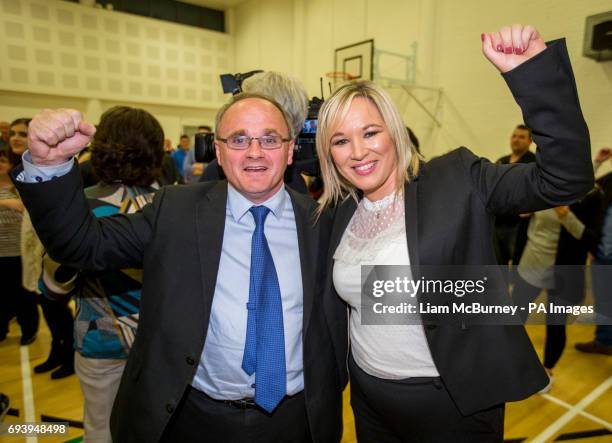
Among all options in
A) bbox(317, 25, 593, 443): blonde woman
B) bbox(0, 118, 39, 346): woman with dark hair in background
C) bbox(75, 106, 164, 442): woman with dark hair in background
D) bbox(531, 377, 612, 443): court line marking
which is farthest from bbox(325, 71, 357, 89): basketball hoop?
bbox(317, 25, 593, 443): blonde woman

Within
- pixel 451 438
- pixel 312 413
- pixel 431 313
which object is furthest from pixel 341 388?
pixel 431 313

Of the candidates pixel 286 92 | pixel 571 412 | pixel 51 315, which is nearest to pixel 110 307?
pixel 286 92

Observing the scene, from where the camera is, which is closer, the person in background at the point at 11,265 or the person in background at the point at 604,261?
the person in background at the point at 604,261

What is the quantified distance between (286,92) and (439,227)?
3.35 feet

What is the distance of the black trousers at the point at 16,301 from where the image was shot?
3.62 metres

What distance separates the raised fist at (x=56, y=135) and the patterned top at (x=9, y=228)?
266 cm

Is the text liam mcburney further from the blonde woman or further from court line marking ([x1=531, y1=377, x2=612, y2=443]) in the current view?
court line marking ([x1=531, y1=377, x2=612, y2=443])

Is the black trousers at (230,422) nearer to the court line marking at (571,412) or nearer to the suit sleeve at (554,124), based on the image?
the suit sleeve at (554,124)

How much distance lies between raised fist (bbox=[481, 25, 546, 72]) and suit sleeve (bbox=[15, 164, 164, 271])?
120 centimetres

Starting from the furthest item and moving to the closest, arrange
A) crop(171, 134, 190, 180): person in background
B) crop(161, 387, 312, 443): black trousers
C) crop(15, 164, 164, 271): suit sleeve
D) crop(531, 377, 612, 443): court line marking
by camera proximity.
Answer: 1. crop(171, 134, 190, 180): person in background
2. crop(531, 377, 612, 443): court line marking
3. crop(161, 387, 312, 443): black trousers
4. crop(15, 164, 164, 271): suit sleeve

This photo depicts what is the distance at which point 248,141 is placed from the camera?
1.48m

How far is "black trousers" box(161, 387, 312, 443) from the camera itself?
4.63 feet

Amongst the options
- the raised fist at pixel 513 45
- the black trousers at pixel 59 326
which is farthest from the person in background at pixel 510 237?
the black trousers at pixel 59 326

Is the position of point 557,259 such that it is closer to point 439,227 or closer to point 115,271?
point 439,227
